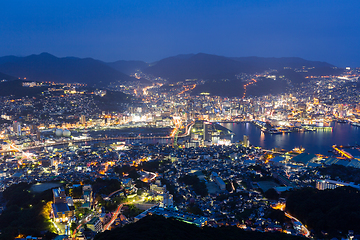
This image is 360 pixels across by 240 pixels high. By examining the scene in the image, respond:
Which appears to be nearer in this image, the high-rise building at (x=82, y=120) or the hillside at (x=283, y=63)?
the high-rise building at (x=82, y=120)

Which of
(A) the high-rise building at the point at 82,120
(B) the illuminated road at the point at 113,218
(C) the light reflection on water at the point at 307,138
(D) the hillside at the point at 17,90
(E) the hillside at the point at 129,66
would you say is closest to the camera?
(B) the illuminated road at the point at 113,218

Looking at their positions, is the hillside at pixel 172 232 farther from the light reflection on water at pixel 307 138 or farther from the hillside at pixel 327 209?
the light reflection on water at pixel 307 138

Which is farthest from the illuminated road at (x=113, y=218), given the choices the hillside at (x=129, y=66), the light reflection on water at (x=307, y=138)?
the hillside at (x=129, y=66)

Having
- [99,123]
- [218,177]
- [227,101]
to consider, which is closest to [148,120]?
[99,123]

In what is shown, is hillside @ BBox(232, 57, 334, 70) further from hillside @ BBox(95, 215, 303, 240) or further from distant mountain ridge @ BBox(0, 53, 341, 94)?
hillside @ BBox(95, 215, 303, 240)

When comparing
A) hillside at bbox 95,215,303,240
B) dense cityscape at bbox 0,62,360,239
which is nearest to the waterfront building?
dense cityscape at bbox 0,62,360,239

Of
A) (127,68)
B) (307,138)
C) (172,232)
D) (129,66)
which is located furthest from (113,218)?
(129,66)

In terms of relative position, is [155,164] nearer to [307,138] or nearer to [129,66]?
[307,138]
